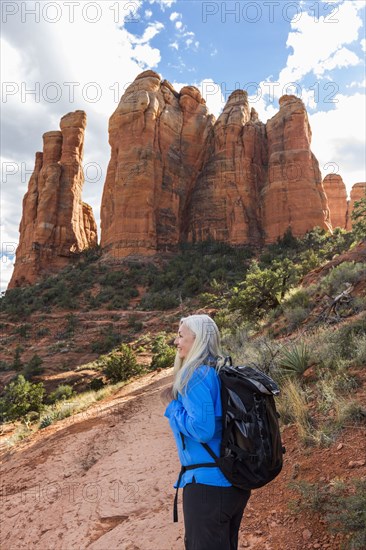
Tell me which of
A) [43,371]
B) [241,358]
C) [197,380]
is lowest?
[43,371]

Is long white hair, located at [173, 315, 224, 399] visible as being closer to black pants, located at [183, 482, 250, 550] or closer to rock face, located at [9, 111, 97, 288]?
black pants, located at [183, 482, 250, 550]

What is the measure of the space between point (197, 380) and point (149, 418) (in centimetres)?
550

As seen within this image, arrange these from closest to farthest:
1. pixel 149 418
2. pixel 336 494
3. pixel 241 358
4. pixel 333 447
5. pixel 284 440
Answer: pixel 336 494, pixel 333 447, pixel 284 440, pixel 149 418, pixel 241 358

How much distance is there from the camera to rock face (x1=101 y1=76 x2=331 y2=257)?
39.9 metres

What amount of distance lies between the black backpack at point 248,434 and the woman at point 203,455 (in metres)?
0.05

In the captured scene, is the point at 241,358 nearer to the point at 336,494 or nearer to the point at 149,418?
the point at 149,418

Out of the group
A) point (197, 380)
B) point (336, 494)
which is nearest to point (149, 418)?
point (336, 494)

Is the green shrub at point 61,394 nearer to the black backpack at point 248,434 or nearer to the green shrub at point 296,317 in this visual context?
the green shrub at point 296,317

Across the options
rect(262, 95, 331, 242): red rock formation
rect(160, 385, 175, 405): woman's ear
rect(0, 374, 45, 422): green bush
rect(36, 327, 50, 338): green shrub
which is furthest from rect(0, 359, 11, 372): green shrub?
rect(262, 95, 331, 242): red rock formation

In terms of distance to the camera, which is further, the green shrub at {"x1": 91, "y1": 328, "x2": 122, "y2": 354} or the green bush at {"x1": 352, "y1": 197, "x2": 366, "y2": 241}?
the green shrub at {"x1": 91, "y1": 328, "x2": 122, "y2": 354}

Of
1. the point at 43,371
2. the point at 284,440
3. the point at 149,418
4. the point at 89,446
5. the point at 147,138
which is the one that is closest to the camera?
the point at 284,440

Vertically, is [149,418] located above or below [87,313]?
below

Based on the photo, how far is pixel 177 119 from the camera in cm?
4425

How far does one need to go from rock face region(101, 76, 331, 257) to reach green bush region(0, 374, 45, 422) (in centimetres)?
2707
